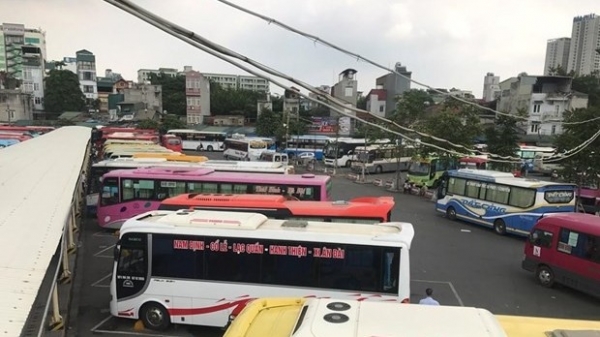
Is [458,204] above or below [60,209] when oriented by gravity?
below

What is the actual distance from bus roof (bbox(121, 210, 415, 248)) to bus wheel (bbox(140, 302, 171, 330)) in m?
1.46

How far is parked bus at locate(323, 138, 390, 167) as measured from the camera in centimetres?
3821

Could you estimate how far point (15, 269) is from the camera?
161 inches

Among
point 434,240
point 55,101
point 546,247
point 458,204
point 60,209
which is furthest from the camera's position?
point 55,101

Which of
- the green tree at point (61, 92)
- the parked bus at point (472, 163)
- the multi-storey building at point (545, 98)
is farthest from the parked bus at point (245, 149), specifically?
the green tree at point (61, 92)

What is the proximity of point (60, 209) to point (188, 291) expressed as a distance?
8.91 feet

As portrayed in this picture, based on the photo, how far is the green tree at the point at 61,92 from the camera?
2793 inches

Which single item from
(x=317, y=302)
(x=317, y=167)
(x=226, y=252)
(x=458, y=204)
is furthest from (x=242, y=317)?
(x=317, y=167)

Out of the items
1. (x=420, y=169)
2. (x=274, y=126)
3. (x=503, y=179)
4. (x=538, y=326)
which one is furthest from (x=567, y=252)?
(x=274, y=126)

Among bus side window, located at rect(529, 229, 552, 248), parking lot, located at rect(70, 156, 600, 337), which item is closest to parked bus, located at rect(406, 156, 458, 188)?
parking lot, located at rect(70, 156, 600, 337)

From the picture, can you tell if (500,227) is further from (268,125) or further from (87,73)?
(87,73)

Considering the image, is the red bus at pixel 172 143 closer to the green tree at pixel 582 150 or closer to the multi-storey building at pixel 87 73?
the green tree at pixel 582 150

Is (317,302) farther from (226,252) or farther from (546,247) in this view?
(546,247)

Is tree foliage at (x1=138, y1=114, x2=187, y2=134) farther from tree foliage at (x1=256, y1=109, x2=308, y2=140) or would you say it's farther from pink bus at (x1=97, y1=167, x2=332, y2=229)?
pink bus at (x1=97, y1=167, x2=332, y2=229)
